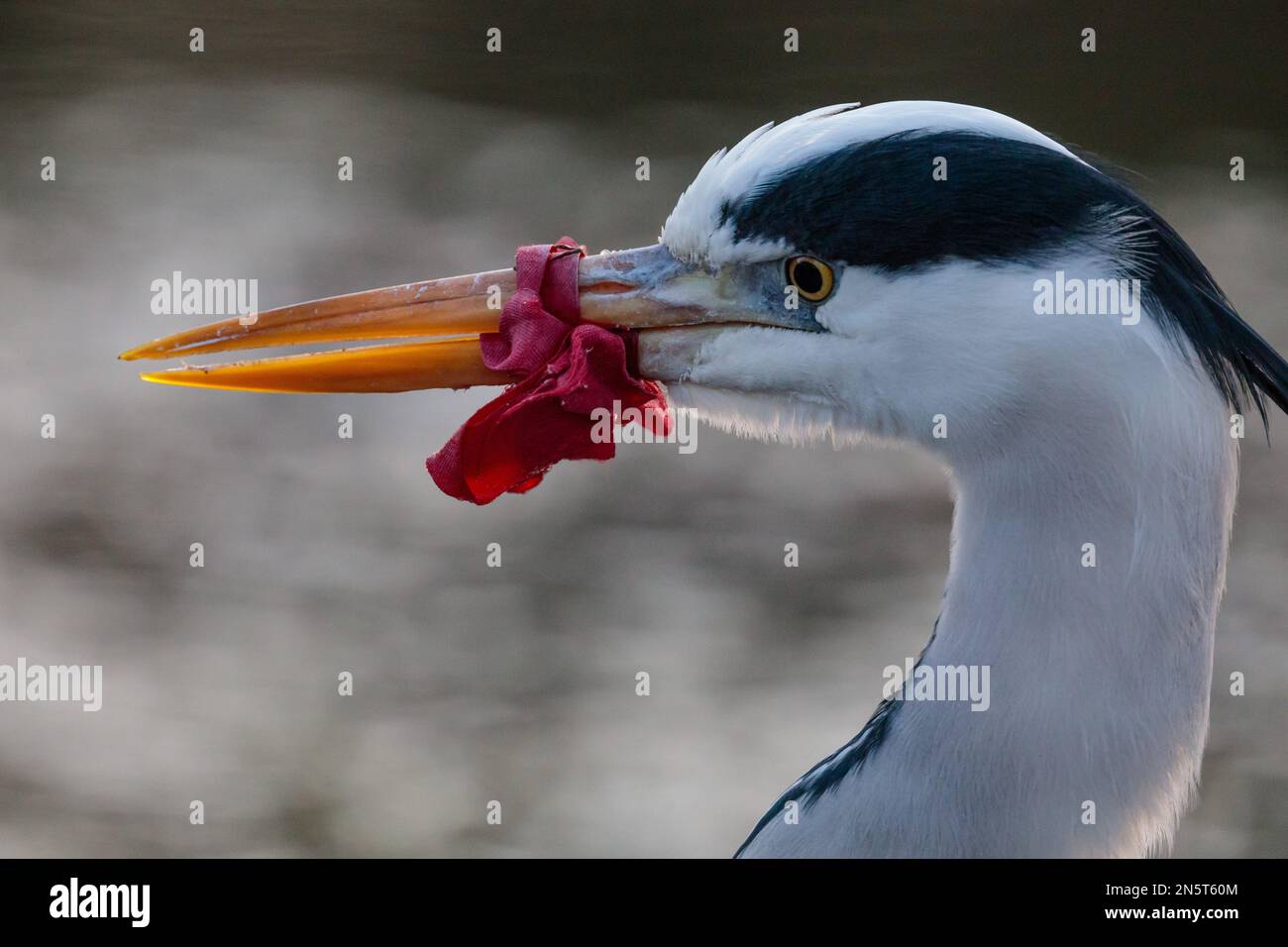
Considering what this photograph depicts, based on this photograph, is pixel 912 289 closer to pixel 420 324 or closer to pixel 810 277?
pixel 810 277

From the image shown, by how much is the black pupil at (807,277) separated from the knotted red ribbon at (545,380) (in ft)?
0.85

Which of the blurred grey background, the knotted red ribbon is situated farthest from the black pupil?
the blurred grey background

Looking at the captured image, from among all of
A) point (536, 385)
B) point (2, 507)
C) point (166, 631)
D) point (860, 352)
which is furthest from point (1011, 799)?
point (2, 507)

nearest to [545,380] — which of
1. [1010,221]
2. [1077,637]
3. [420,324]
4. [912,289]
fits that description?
[420,324]

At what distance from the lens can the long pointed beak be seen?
1810 millimetres

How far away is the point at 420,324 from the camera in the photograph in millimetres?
1911

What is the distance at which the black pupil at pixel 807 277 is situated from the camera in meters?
1.67

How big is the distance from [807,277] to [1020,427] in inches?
12.5

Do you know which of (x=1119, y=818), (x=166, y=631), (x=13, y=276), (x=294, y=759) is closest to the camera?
(x=1119, y=818)

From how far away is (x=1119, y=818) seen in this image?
1562 mm

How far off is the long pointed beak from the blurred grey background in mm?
1742

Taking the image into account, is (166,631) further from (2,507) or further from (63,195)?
(63,195)

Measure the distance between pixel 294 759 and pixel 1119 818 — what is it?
2574 millimetres

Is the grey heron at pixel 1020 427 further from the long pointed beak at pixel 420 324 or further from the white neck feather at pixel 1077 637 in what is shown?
the long pointed beak at pixel 420 324
